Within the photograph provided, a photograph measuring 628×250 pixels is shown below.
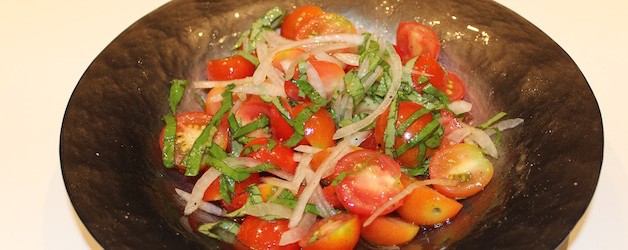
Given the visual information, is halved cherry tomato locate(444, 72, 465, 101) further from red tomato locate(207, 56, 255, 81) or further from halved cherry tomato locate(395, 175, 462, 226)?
red tomato locate(207, 56, 255, 81)

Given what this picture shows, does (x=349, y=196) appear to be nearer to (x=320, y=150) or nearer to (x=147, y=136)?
(x=320, y=150)

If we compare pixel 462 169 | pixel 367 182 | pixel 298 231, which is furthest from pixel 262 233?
pixel 462 169

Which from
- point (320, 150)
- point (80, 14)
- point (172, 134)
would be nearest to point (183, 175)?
point (172, 134)

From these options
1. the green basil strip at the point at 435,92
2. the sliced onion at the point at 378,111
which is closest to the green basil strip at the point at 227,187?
the sliced onion at the point at 378,111

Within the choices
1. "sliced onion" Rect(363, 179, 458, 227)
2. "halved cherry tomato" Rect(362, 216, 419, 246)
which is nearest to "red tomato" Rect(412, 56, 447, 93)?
"sliced onion" Rect(363, 179, 458, 227)

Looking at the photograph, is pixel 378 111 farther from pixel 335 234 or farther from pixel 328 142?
pixel 335 234

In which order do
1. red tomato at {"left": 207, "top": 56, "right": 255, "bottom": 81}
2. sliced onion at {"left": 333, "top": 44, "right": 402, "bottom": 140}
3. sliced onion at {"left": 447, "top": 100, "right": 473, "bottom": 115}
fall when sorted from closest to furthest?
sliced onion at {"left": 333, "top": 44, "right": 402, "bottom": 140}, sliced onion at {"left": 447, "top": 100, "right": 473, "bottom": 115}, red tomato at {"left": 207, "top": 56, "right": 255, "bottom": 81}
